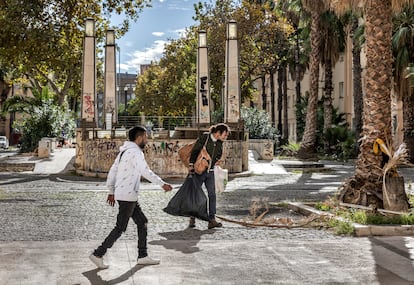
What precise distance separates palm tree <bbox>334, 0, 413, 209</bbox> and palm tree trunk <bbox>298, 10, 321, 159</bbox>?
1995 cm

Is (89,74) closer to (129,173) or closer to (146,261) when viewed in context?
(129,173)

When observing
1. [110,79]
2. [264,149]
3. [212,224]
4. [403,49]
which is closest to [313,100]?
[264,149]

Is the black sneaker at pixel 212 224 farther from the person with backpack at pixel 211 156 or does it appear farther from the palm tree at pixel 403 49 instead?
the palm tree at pixel 403 49

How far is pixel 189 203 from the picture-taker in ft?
34.4

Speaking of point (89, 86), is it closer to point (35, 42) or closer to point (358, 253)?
point (35, 42)

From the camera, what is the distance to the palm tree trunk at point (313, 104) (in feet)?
109

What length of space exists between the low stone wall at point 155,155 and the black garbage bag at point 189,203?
13.9 m

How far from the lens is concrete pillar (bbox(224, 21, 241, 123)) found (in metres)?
27.4

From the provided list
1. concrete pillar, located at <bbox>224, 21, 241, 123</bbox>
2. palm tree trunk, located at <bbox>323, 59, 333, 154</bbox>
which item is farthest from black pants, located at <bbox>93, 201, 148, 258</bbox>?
palm tree trunk, located at <bbox>323, 59, 333, 154</bbox>

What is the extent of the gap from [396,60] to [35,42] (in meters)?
16.9

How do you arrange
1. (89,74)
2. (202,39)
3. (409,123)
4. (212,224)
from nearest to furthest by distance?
(212,224) < (89,74) < (202,39) < (409,123)

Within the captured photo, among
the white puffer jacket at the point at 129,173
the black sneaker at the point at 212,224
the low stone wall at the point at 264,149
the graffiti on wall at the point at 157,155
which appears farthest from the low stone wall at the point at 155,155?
the white puffer jacket at the point at 129,173

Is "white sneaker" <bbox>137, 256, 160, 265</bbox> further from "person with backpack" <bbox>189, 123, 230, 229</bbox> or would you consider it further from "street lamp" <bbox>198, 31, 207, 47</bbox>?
"street lamp" <bbox>198, 31, 207, 47</bbox>

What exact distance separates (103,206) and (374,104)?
19.0 ft
